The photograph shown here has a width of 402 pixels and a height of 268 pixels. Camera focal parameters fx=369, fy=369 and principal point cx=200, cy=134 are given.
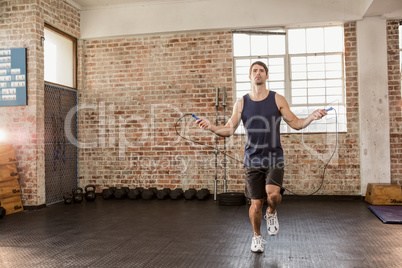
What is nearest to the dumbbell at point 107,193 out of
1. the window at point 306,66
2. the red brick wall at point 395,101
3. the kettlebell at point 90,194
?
the kettlebell at point 90,194

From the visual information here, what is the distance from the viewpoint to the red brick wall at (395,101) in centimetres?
613

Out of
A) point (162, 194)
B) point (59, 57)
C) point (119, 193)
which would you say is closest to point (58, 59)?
point (59, 57)

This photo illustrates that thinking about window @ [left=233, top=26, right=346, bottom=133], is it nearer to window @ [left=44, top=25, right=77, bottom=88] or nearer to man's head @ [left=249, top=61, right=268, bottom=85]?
man's head @ [left=249, top=61, right=268, bottom=85]

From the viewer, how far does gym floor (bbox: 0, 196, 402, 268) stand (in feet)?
10.3

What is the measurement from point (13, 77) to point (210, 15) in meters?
3.41

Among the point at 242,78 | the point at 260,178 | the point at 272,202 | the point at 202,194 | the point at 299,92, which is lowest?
the point at 202,194

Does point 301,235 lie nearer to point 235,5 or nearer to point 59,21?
point 235,5

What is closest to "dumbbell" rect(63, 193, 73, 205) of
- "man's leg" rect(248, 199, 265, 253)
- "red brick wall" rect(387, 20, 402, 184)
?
"man's leg" rect(248, 199, 265, 253)

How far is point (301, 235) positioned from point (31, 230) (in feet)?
10.3

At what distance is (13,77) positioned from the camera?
5.75 m

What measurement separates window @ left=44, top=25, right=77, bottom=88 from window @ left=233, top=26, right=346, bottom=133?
3.23 metres

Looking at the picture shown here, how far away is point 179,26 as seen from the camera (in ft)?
21.8

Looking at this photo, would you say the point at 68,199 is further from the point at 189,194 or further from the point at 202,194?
the point at 202,194

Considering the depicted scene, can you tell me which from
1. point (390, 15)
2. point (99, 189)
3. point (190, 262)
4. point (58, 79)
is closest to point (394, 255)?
point (190, 262)
